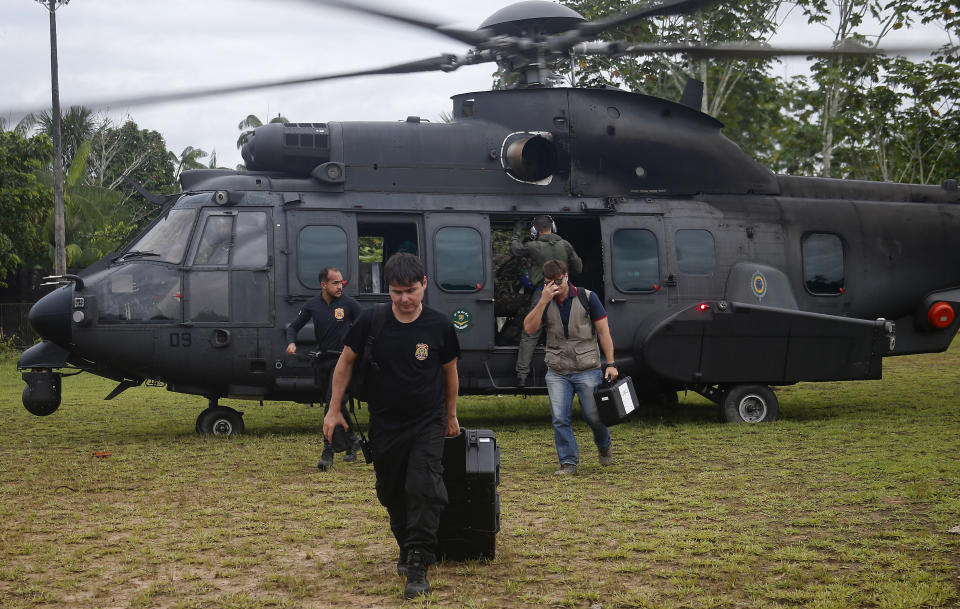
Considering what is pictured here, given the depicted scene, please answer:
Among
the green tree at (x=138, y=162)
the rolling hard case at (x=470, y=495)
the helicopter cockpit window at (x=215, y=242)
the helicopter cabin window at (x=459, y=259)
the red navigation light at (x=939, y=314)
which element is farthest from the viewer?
the green tree at (x=138, y=162)

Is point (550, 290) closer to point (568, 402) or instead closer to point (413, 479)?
point (568, 402)

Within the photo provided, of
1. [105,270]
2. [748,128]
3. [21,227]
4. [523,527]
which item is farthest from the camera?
[748,128]

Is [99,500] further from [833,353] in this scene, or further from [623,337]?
[833,353]

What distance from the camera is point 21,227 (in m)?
26.9

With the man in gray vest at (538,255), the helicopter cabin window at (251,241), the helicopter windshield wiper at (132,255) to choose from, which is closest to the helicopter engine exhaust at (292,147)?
the helicopter cabin window at (251,241)

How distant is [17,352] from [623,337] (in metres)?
21.5

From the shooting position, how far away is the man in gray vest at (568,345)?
8.30 meters

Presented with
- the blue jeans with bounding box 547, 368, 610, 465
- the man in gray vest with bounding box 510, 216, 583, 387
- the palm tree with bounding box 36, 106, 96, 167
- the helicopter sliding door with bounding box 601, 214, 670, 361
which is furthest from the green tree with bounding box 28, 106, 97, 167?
the blue jeans with bounding box 547, 368, 610, 465

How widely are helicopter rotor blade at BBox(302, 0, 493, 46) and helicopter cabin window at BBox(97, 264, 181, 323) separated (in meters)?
3.83

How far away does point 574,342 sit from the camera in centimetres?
833

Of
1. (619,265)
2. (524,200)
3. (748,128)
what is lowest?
(619,265)

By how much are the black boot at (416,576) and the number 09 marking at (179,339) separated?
620 cm

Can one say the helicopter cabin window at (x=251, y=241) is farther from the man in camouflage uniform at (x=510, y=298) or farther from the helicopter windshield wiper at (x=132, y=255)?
the man in camouflage uniform at (x=510, y=298)

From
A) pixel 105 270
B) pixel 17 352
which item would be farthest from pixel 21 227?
pixel 105 270
